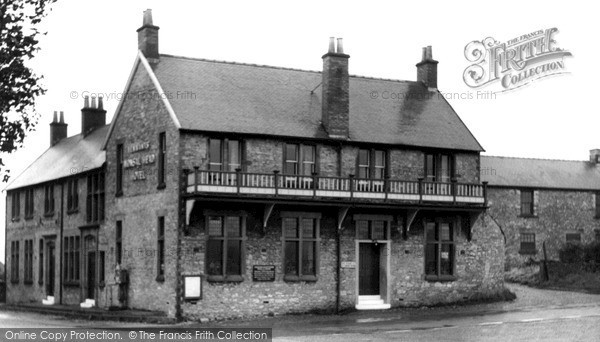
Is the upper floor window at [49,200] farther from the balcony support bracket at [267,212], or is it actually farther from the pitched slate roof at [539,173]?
the pitched slate roof at [539,173]

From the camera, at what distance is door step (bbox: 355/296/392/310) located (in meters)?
35.5

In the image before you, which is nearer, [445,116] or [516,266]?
[445,116]

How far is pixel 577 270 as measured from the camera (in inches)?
1757

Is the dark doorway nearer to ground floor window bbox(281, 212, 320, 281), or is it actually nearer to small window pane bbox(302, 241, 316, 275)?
ground floor window bbox(281, 212, 320, 281)

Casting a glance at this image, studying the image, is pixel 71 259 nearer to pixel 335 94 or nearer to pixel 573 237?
pixel 335 94

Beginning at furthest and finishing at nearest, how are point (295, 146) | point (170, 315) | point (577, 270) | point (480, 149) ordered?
point (577, 270) → point (480, 149) → point (295, 146) → point (170, 315)

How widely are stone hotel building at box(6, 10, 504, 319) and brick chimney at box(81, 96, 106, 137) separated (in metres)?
8.12

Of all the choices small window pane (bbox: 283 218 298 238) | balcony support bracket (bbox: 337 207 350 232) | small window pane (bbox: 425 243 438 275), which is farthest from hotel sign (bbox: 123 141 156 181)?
small window pane (bbox: 425 243 438 275)

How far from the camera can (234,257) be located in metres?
33.2

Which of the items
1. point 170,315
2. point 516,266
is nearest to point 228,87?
point 170,315

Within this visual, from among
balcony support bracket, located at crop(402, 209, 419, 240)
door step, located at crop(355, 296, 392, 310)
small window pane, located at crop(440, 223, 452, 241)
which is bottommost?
door step, located at crop(355, 296, 392, 310)

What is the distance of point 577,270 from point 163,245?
69.9ft

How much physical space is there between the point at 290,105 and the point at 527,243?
27430 millimetres

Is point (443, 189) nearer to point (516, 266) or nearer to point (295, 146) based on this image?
point (295, 146)
